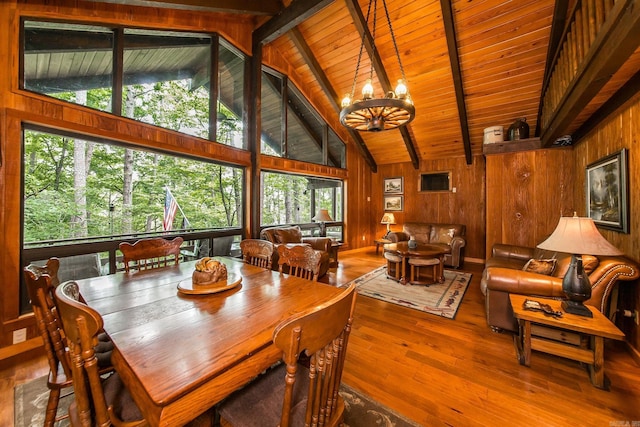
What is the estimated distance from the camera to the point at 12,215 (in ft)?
6.72

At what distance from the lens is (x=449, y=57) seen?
389 cm

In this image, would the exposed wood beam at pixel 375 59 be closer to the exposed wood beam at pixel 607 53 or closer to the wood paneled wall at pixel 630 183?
the exposed wood beam at pixel 607 53

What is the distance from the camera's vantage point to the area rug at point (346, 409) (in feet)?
4.78

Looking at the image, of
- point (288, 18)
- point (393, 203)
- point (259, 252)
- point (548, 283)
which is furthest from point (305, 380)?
point (393, 203)

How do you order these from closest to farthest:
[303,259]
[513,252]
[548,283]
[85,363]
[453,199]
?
1. [85,363]
2. [303,259]
3. [548,283]
4. [513,252]
5. [453,199]

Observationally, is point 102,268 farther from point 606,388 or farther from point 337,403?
point 606,388

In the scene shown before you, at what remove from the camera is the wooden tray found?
4.66 ft

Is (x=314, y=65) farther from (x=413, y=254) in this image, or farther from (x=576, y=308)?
(x=576, y=308)

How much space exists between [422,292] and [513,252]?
1635 mm

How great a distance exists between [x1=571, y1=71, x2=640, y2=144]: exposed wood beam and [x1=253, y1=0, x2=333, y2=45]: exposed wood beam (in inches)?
128

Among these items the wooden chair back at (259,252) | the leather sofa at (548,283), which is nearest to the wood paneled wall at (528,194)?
the leather sofa at (548,283)

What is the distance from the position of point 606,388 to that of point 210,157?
4589 mm

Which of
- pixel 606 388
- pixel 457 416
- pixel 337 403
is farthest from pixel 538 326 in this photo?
pixel 337 403

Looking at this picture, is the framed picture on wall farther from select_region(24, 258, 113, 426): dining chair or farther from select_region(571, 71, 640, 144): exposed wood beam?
select_region(24, 258, 113, 426): dining chair
